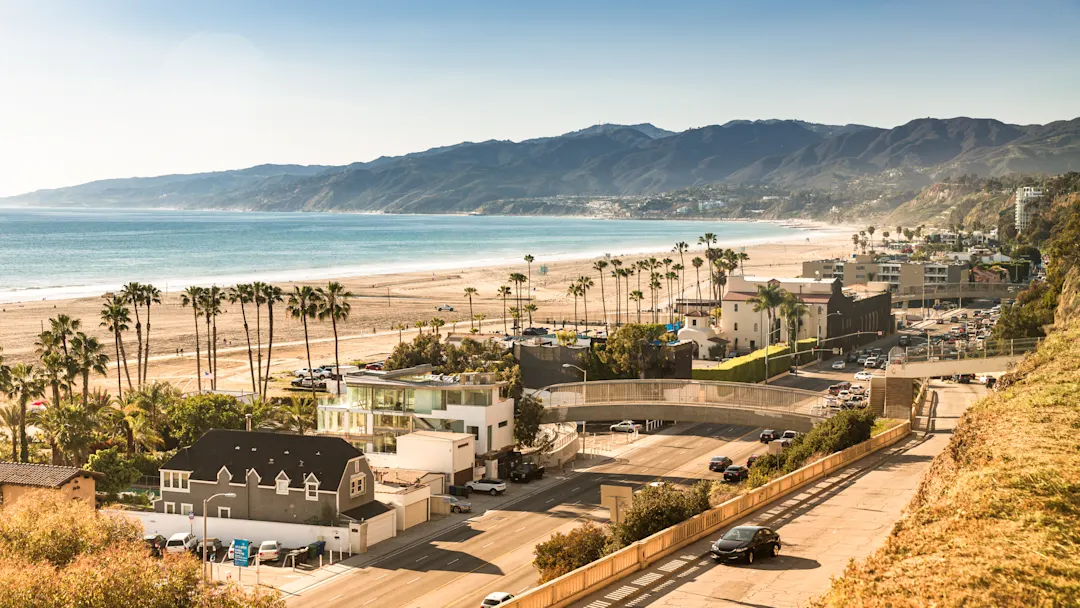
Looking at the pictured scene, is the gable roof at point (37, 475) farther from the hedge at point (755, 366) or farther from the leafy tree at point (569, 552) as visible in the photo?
the hedge at point (755, 366)

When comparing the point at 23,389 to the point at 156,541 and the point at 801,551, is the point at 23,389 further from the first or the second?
the point at 801,551

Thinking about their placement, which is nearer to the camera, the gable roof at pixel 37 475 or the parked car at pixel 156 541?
the parked car at pixel 156 541

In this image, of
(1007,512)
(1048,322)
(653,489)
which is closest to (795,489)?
(653,489)

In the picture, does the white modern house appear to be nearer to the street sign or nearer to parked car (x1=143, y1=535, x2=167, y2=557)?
parked car (x1=143, y1=535, x2=167, y2=557)

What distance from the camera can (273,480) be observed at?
1698 inches

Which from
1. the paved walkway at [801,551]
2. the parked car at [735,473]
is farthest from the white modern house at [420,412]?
the paved walkway at [801,551]

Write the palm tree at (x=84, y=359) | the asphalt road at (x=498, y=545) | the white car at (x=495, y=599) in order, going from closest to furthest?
1. the white car at (x=495, y=599)
2. the asphalt road at (x=498, y=545)
3. the palm tree at (x=84, y=359)

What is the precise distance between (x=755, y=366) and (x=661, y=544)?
5199cm

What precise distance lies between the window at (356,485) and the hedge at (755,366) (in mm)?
34534

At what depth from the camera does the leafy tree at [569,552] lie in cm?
2942

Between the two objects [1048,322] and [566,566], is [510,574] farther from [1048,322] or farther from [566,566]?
[1048,322]

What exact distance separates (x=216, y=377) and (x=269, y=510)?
38945 mm

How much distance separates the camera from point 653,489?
31.6m

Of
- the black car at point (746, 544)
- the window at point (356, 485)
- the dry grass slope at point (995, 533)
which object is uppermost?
the dry grass slope at point (995, 533)
